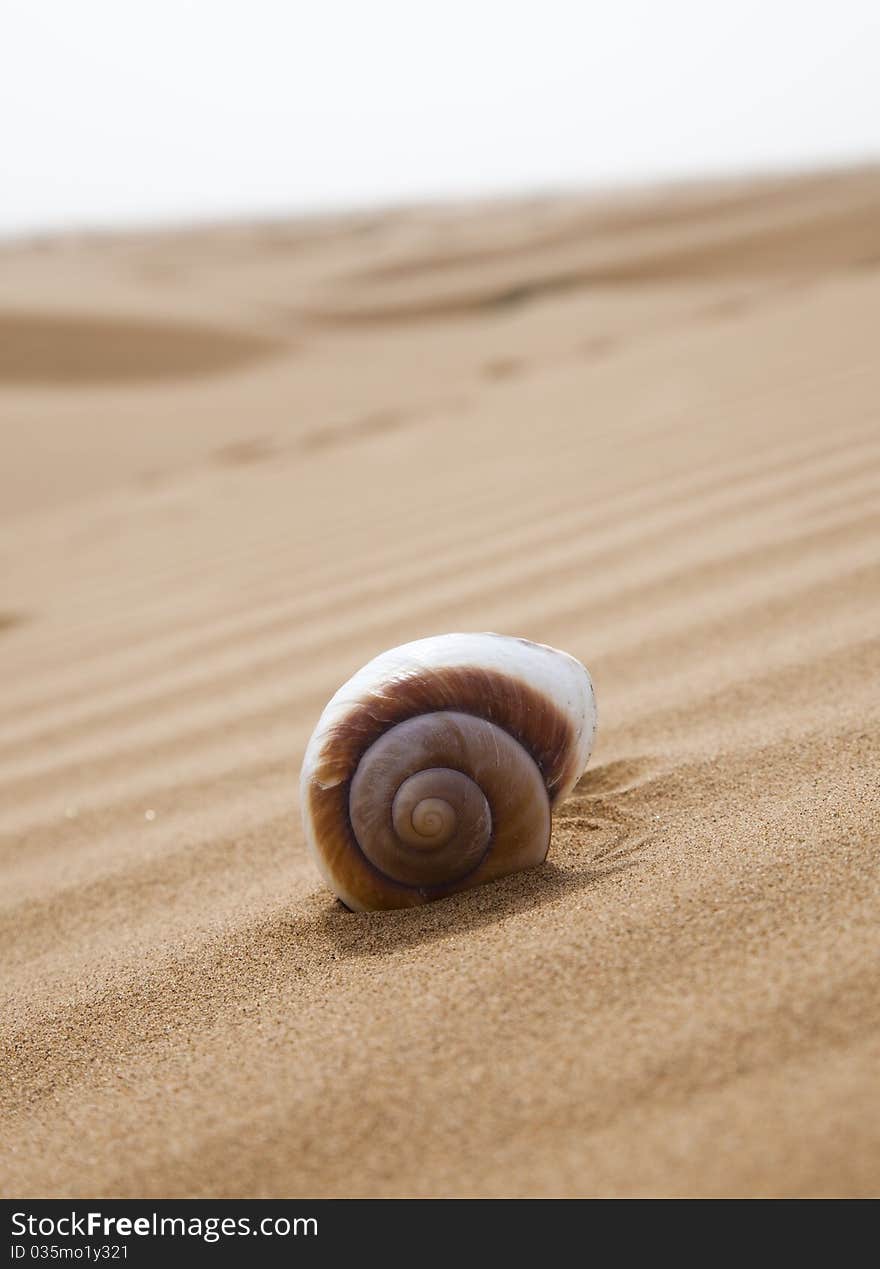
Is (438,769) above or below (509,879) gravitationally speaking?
above

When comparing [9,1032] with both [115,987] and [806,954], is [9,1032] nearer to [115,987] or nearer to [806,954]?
[115,987]

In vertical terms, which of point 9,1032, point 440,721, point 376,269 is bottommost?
point 9,1032

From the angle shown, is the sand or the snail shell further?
the snail shell

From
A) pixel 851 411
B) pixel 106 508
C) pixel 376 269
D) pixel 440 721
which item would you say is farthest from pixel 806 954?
pixel 376 269
